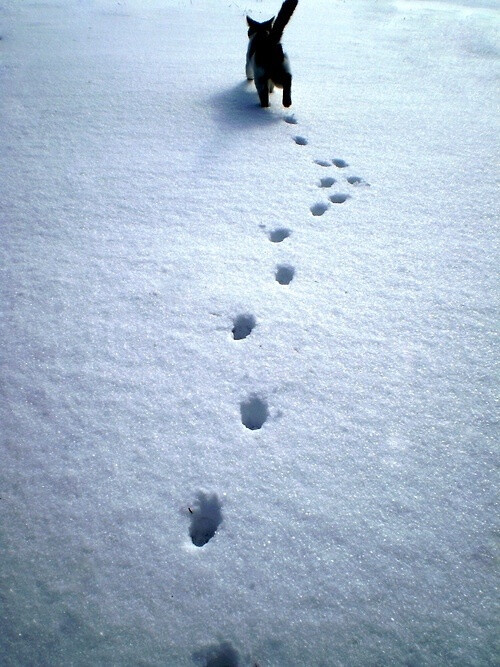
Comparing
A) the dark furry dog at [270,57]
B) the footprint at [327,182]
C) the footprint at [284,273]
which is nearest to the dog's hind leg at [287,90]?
the dark furry dog at [270,57]

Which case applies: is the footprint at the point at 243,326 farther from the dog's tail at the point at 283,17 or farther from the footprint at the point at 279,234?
the dog's tail at the point at 283,17

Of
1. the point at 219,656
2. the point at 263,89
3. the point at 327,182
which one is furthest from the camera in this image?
the point at 263,89

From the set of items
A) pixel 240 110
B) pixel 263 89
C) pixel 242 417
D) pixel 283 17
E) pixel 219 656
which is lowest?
pixel 219 656

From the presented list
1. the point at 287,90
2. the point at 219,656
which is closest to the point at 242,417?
the point at 219,656

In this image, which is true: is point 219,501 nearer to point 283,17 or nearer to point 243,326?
point 243,326

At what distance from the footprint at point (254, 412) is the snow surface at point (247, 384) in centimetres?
1

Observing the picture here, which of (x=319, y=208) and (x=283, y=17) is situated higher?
(x=283, y=17)

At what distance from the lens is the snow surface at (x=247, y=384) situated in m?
0.90

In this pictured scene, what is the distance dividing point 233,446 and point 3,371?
31.5 inches

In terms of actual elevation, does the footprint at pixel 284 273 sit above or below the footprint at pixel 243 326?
above

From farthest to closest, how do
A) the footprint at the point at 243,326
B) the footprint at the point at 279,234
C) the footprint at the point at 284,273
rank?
the footprint at the point at 279,234, the footprint at the point at 284,273, the footprint at the point at 243,326

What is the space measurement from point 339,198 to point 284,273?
62cm

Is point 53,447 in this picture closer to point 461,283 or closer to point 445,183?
point 461,283

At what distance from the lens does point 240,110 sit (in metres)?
2.58
